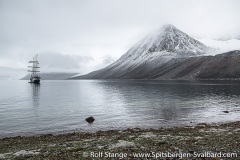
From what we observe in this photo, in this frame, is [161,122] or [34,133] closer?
[34,133]

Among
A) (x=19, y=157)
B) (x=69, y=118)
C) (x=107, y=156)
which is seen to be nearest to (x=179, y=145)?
(x=107, y=156)

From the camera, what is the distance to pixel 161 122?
52719 millimetres

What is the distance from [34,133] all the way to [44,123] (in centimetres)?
902

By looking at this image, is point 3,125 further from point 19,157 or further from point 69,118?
point 19,157

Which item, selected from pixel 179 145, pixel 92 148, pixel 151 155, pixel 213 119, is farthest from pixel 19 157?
pixel 213 119

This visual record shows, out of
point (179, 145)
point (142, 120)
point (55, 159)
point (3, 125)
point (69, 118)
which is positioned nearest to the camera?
point (55, 159)

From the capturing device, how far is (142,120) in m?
55.2

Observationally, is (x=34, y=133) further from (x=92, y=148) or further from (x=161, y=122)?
(x=161, y=122)

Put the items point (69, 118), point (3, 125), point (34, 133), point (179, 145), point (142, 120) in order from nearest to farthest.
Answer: point (179, 145) → point (34, 133) → point (3, 125) → point (142, 120) → point (69, 118)

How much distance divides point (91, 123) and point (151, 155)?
32438mm

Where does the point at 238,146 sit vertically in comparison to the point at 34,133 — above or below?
above

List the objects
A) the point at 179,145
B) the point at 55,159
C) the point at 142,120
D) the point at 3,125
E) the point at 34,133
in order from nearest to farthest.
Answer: the point at 55,159, the point at 179,145, the point at 34,133, the point at 3,125, the point at 142,120

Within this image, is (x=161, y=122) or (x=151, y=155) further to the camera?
(x=161, y=122)

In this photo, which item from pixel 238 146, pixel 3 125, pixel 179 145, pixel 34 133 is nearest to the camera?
pixel 238 146
